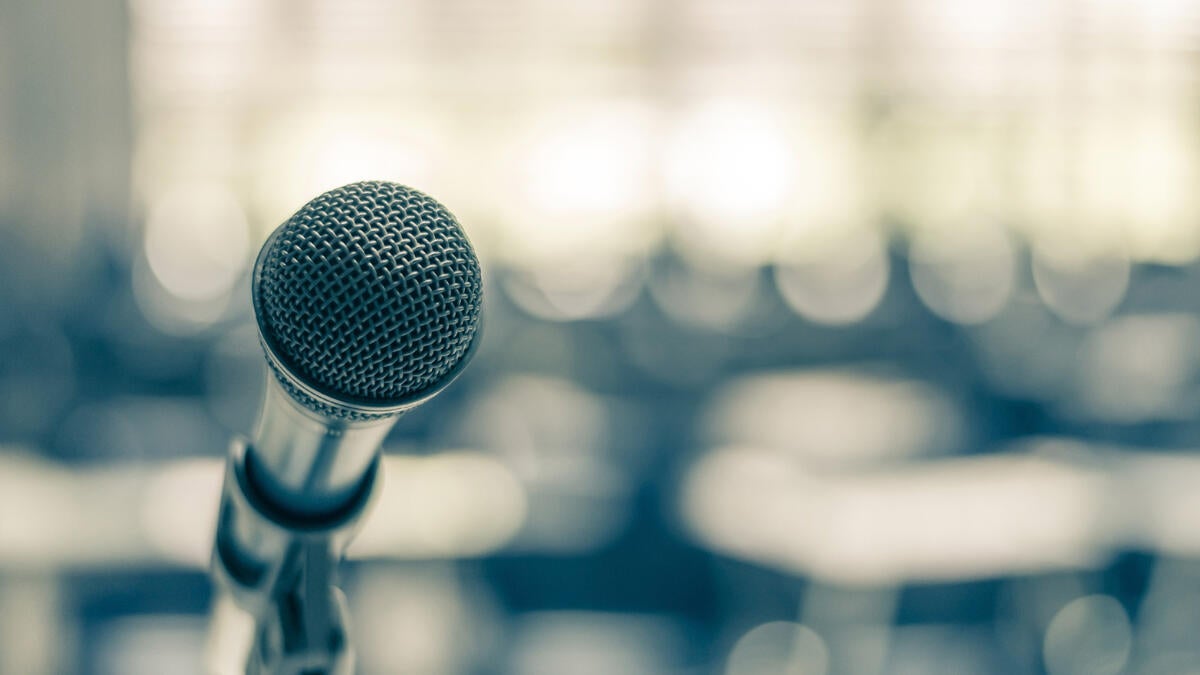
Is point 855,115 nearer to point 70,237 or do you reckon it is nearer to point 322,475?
point 70,237

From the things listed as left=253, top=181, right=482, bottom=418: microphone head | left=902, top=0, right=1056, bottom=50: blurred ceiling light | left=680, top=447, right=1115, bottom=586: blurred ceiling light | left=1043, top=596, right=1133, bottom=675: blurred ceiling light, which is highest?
left=253, top=181, right=482, bottom=418: microphone head

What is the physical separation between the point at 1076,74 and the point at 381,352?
9666 millimetres

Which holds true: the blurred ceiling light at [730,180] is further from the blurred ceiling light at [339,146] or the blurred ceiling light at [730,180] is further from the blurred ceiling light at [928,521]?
the blurred ceiling light at [928,521]

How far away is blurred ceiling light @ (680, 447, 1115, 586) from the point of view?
250 centimetres

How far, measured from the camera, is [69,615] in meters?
2.68

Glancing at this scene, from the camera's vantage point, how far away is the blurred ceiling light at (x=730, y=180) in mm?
8016

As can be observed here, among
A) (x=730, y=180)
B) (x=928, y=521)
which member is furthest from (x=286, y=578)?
(x=730, y=180)

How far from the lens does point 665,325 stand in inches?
246

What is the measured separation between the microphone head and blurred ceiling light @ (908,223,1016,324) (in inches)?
270

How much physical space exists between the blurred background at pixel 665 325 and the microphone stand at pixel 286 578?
39 mm

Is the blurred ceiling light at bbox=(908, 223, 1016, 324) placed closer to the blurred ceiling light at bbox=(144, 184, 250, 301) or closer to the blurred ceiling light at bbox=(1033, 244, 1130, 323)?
the blurred ceiling light at bbox=(1033, 244, 1130, 323)

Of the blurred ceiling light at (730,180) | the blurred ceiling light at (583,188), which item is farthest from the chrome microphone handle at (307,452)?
the blurred ceiling light at (730,180)

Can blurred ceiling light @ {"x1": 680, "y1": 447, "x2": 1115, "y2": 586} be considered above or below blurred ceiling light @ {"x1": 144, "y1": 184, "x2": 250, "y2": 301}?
above

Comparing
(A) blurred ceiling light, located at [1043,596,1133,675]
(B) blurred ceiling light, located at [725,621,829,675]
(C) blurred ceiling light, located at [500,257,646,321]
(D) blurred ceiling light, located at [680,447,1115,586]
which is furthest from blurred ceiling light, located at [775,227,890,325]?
(D) blurred ceiling light, located at [680,447,1115,586]
